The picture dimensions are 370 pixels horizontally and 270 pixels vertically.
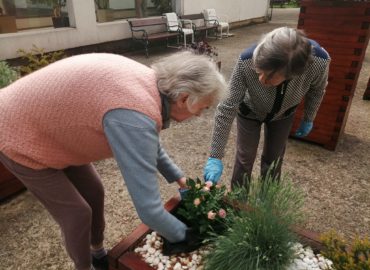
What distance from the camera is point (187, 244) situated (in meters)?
1.46

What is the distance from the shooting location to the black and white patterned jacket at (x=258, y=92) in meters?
1.82

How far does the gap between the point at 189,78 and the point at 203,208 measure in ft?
2.04

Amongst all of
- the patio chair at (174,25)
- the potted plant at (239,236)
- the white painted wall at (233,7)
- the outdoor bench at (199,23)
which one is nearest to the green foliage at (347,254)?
the potted plant at (239,236)

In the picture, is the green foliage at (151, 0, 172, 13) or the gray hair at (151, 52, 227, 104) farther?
the green foliage at (151, 0, 172, 13)

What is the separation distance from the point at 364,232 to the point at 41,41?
647 centimetres

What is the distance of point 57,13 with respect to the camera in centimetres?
719

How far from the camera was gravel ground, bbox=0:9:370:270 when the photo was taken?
222 centimetres

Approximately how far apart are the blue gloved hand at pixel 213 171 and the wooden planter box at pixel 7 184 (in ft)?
5.25

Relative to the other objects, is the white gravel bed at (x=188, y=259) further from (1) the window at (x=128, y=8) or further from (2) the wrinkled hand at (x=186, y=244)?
(1) the window at (x=128, y=8)

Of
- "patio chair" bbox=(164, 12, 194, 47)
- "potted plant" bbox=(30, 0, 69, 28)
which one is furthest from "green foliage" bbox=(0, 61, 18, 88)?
"patio chair" bbox=(164, 12, 194, 47)

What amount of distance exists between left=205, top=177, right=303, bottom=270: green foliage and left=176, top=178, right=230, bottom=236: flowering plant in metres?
0.11

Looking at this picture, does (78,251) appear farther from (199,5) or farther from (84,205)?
(199,5)

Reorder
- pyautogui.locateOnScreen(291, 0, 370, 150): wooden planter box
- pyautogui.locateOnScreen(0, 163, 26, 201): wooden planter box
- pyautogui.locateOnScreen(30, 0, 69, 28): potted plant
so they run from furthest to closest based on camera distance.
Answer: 1. pyautogui.locateOnScreen(30, 0, 69, 28): potted plant
2. pyautogui.locateOnScreen(291, 0, 370, 150): wooden planter box
3. pyautogui.locateOnScreen(0, 163, 26, 201): wooden planter box

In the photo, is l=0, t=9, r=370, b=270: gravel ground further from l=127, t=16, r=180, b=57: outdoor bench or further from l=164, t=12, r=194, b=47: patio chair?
l=164, t=12, r=194, b=47: patio chair
